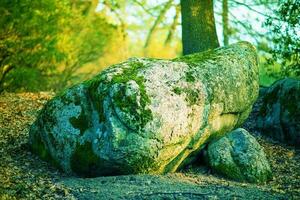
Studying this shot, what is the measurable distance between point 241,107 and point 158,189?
2.73m

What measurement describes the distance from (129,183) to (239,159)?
187 centimetres

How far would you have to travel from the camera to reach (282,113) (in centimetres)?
954

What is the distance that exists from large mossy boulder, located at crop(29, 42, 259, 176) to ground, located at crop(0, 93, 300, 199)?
0.22 meters

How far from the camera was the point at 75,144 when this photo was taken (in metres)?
6.99

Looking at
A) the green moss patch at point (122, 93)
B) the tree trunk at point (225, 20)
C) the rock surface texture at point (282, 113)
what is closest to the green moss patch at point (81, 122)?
the green moss patch at point (122, 93)

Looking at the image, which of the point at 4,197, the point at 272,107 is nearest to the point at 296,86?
the point at 272,107

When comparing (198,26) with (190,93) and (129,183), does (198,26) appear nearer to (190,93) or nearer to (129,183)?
(190,93)

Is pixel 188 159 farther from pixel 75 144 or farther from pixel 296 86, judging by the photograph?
pixel 296 86

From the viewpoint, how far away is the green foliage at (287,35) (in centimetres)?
1013

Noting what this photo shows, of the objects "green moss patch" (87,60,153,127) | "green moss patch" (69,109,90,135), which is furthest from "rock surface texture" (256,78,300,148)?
"green moss patch" (69,109,90,135)

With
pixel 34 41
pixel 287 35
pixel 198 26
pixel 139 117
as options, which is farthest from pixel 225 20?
pixel 139 117

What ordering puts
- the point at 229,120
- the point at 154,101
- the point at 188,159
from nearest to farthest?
the point at 154,101 → the point at 188,159 → the point at 229,120

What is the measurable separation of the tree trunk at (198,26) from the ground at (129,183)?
167 inches

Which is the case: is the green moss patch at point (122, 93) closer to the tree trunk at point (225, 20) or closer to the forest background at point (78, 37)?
the forest background at point (78, 37)
